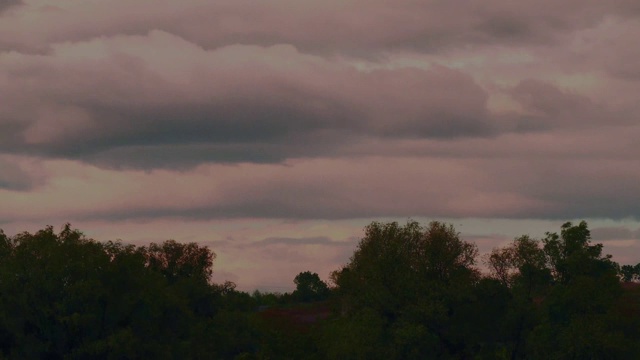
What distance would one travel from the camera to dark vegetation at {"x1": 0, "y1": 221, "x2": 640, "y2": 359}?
104m

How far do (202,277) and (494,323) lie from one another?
174 feet

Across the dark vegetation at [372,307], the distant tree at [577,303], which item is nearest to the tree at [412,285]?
the dark vegetation at [372,307]

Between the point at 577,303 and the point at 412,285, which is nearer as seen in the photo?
the point at 577,303

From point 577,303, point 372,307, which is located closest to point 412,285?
point 372,307

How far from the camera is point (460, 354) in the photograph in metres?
132

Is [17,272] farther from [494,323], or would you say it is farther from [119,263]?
[494,323]

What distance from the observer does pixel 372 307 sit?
133 m

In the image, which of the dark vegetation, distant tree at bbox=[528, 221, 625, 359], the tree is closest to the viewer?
the dark vegetation

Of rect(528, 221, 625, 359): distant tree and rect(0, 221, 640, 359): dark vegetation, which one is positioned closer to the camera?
rect(0, 221, 640, 359): dark vegetation

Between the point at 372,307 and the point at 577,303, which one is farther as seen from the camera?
the point at 372,307

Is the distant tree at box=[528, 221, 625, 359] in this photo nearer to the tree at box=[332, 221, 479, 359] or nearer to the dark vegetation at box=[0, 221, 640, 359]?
the dark vegetation at box=[0, 221, 640, 359]

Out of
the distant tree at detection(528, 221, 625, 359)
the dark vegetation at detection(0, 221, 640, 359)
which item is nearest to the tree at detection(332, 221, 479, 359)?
the dark vegetation at detection(0, 221, 640, 359)

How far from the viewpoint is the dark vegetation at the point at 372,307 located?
341 ft

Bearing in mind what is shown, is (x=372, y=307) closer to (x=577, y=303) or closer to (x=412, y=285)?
(x=412, y=285)
